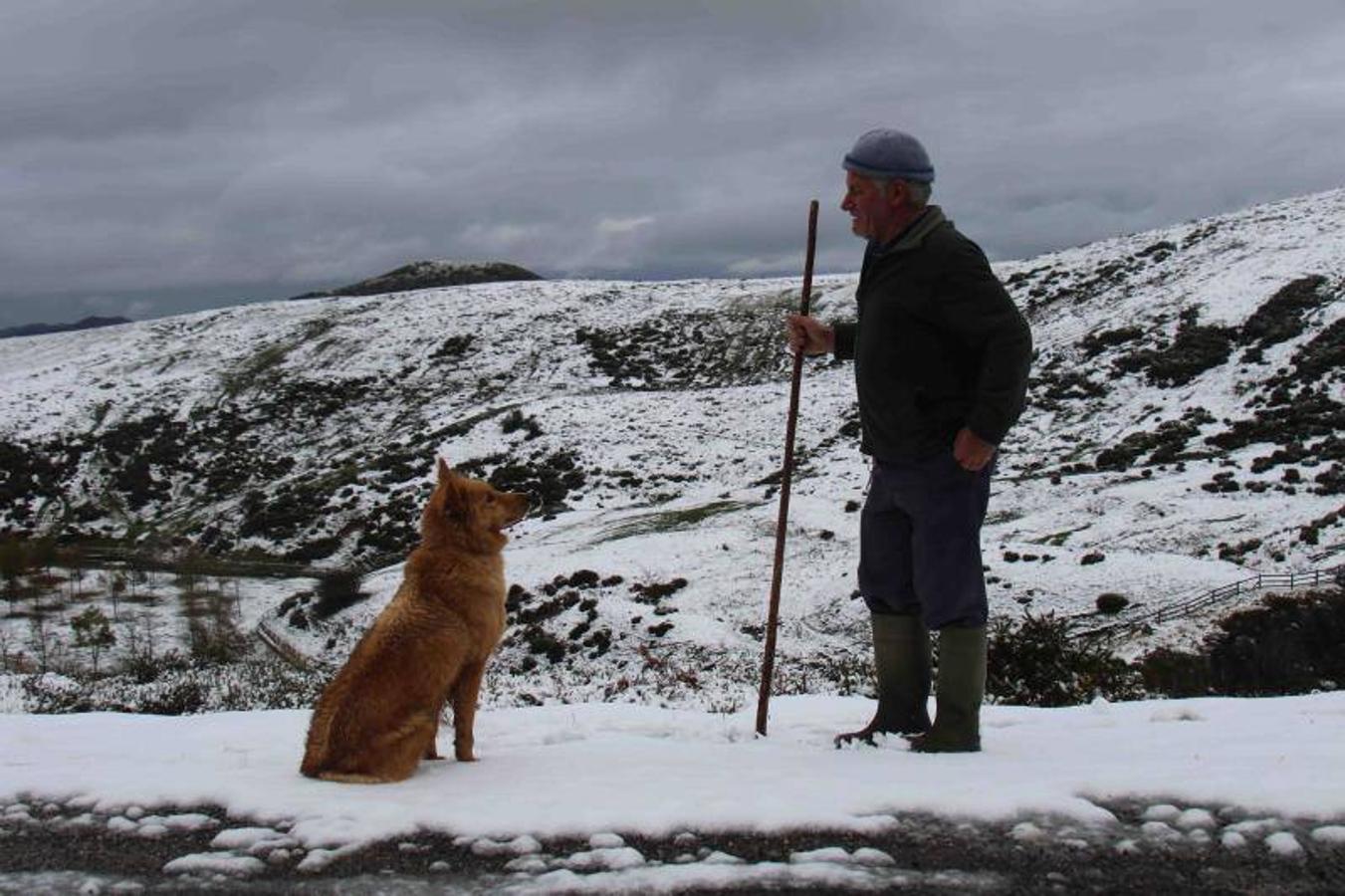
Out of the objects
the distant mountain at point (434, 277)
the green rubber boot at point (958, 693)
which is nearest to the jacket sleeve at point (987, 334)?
the green rubber boot at point (958, 693)

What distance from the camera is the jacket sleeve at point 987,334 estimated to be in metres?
4.43

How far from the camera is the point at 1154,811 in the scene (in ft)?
12.5

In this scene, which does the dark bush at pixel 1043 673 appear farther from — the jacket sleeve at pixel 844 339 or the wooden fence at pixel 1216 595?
the wooden fence at pixel 1216 595

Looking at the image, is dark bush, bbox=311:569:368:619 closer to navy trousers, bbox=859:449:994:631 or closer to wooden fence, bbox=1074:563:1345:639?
wooden fence, bbox=1074:563:1345:639

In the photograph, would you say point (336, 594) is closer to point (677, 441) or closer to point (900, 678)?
point (677, 441)

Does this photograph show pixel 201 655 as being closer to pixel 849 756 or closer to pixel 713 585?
pixel 713 585

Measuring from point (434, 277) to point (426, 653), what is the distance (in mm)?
122560

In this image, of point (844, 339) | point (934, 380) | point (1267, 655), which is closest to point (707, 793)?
point (934, 380)

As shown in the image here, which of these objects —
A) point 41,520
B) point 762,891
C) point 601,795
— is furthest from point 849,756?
point 41,520

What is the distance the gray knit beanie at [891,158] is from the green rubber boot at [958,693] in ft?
7.20

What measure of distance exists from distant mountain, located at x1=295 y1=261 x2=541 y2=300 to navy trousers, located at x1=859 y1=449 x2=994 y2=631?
356ft

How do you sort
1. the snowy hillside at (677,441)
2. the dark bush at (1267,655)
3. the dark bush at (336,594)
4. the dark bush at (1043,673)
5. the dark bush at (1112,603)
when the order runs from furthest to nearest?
the dark bush at (336,594), the snowy hillside at (677,441), the dark bush at (1112,603), the dark bush at (1267,655), the dark bush at (1043,673)

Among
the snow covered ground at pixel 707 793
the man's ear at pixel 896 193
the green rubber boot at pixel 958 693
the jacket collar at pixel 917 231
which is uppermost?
the man's ear at pixel 896 193

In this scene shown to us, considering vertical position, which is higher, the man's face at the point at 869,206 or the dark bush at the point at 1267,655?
the man's face at the point at 869,206
